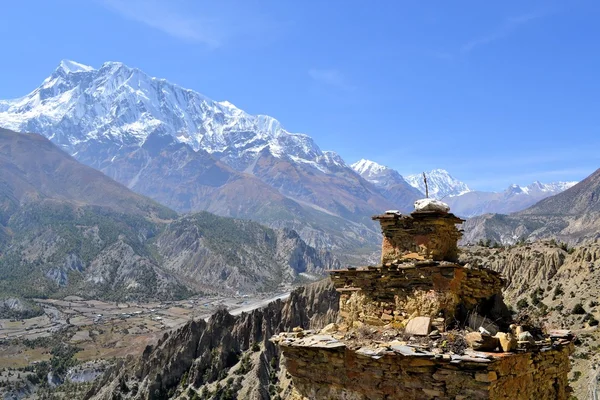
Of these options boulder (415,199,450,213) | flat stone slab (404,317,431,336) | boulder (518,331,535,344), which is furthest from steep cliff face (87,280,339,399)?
boulder (518,331,535,344)

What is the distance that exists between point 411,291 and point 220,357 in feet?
179

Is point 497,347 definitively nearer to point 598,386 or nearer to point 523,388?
point 523,388

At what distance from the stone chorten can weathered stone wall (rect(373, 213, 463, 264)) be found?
2 cm

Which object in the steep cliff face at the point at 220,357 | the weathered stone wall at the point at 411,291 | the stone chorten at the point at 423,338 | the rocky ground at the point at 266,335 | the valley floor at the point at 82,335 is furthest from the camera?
the valley floor at the point at 82,335

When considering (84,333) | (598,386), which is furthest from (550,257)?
(84,333)

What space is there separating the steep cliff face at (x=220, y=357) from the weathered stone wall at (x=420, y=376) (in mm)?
43833

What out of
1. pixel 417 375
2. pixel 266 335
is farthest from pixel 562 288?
pixel 417 375

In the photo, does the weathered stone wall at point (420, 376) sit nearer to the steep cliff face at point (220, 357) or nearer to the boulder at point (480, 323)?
the boulder at point (480, 323)

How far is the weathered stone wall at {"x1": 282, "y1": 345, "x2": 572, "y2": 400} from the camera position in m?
8.81

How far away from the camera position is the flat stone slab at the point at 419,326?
10.1m

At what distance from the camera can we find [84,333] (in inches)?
5802

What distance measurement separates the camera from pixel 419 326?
402 inches

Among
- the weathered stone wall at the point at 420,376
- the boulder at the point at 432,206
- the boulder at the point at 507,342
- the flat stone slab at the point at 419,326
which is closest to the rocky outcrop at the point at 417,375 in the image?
the weathered stone wall at the point at 420,376

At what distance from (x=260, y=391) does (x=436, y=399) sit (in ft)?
147
